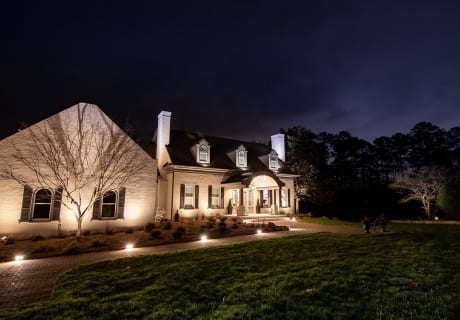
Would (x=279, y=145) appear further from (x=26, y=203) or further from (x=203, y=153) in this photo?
(x=26, y=203)

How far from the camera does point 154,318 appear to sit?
4129 mm

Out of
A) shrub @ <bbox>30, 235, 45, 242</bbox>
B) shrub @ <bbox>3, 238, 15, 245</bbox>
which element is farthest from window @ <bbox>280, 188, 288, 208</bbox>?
shrub @ <bbox>3, 238, 15, 245</bbox>

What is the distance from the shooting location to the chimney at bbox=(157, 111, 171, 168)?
69.8ft

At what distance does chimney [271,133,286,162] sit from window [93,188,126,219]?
17.3 metres

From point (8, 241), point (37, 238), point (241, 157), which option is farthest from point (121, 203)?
point (241, 157)

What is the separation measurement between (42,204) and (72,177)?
6.15ft

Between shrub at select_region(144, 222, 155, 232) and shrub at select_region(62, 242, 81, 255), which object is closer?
shrub at select_region(62, 242, 81, 255)

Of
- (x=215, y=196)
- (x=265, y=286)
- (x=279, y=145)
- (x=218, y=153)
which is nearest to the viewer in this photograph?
(x=265, y=286)

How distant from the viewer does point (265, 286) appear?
18.0ft

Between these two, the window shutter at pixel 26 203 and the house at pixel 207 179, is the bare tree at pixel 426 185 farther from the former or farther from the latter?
the window shutter at pixel 26 203

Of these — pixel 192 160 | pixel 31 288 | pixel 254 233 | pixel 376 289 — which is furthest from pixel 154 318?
pixel 192 160

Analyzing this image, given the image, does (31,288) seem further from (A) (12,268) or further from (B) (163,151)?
(B) (163,151)

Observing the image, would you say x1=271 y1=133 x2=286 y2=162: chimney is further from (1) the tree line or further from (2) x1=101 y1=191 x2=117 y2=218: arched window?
(2) x1=101 y1=191 x2=117 y2=218: arched window

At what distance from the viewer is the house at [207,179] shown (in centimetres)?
1992
